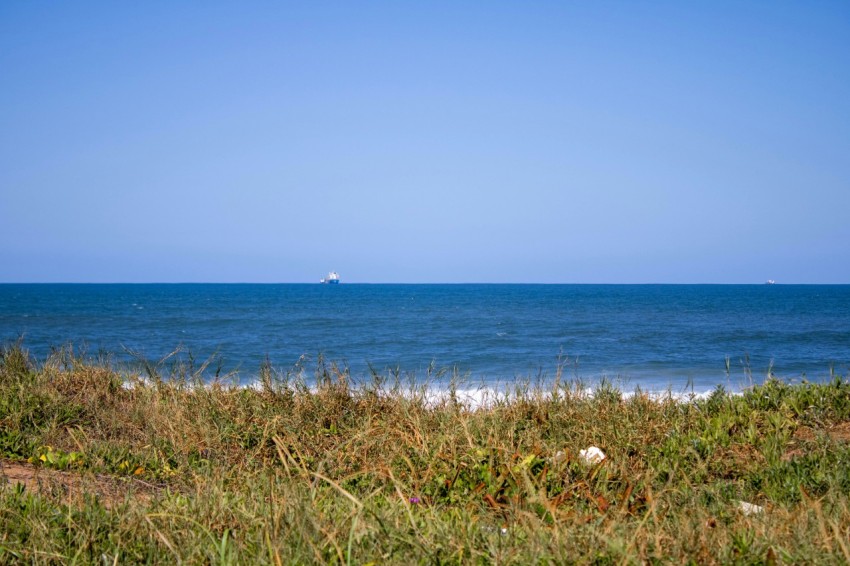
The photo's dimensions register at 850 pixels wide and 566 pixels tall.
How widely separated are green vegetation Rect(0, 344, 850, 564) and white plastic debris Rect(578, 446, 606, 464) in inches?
5.8

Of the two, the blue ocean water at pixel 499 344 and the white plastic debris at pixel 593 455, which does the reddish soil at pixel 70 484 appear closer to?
the white plastic debris at pixel 593 455

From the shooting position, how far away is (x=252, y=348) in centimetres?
2836

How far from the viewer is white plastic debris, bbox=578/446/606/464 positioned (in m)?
5.44

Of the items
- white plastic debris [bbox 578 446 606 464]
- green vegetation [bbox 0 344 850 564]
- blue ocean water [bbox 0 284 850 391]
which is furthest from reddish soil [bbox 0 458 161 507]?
blue ocean water [bbox 0 284 850 391]

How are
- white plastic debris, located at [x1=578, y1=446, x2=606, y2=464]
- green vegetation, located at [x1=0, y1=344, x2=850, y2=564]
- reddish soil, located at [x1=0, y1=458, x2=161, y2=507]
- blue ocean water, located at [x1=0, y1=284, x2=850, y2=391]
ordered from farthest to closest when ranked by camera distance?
blue ocean water, located at [x1=0, y1=284, x2=850, y2=391] < white plastic debris, located at [x1=578, y1=446, x2=606, y2=464] < reddish soil, located at [x1=0, y1=458, x2=161, y2=507] < green vegetation, located at [x1=0, y1=344, x2=850, y2=564]

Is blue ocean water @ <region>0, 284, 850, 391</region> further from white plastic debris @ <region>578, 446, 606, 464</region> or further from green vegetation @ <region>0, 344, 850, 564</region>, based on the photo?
white plastic debris @ <region>578, 446, 606, 464</region>

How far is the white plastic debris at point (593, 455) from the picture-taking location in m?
5.44

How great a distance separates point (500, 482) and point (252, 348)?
2481cm

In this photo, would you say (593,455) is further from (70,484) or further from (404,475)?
(70,484)

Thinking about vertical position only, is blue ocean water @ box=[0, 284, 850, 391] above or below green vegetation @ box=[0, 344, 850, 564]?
below

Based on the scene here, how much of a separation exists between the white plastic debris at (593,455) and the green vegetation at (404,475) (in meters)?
0.15

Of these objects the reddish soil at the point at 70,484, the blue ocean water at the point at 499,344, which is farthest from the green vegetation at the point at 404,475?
the blue ocean water at the point at 499,344

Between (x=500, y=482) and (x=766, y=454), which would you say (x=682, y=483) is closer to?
(x=766, y=454)

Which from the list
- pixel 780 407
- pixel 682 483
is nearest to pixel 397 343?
pixel 780 407
